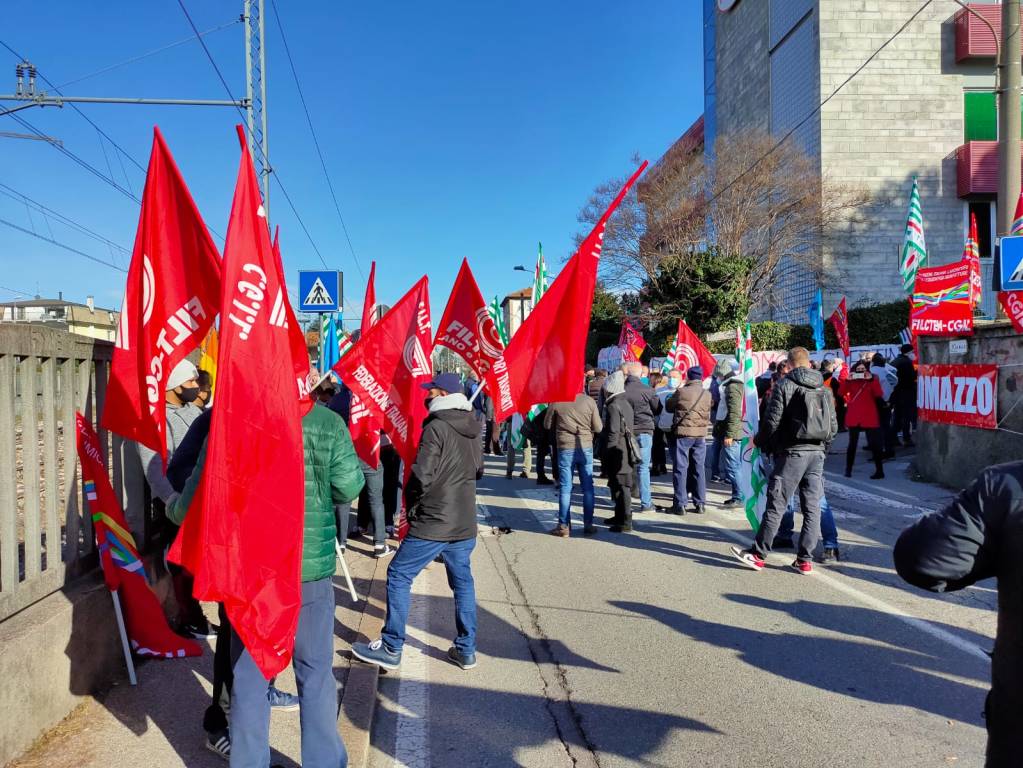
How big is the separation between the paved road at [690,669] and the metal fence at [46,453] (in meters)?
1.93

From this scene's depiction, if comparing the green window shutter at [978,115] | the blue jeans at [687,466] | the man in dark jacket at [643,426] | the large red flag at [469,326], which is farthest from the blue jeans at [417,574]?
the green window shutter at [978,115]

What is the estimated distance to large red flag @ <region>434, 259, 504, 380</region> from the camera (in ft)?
22.4

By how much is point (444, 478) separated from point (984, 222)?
97.9 ft

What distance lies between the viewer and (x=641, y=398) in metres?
9.64

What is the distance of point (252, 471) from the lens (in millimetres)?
2885

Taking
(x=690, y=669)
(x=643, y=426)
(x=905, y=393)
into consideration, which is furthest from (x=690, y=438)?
(x=905, y=393)

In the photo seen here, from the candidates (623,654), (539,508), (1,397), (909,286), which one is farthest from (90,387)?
(909,286)

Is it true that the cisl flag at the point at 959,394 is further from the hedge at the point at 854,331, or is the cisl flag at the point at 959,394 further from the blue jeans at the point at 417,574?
the hedge at the point at 854,331

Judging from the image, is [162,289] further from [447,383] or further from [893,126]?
[893,126]

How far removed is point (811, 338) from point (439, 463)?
77.2 feet

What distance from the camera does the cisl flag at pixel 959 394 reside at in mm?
9820

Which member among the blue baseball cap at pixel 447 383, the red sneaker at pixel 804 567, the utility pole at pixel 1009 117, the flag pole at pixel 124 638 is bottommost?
the red sneaker at pixel 804 567

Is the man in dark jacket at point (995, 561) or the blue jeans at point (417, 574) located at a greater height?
the man in dark jacket at point (995, 561)

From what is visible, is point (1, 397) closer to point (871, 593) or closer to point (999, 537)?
point (999, 537)
